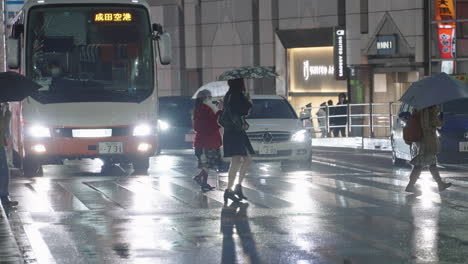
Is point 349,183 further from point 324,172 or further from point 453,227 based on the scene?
point 453,227

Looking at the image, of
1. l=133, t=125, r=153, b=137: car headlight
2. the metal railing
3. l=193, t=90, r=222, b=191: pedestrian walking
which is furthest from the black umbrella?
the metal railing

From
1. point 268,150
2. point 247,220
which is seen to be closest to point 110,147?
point 268,150

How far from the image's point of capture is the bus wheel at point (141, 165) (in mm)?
24241

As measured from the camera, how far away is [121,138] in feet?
76.4

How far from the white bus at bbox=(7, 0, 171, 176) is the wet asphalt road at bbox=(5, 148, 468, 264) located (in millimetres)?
722

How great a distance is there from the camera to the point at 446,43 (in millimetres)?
41875

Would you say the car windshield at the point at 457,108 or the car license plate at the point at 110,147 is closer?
the car license plate at the point at 110,147

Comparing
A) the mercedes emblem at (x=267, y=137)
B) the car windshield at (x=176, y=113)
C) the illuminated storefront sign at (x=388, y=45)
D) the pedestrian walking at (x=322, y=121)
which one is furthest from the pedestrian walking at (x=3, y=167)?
the illuminated storefront sign at (x=388, y=45)

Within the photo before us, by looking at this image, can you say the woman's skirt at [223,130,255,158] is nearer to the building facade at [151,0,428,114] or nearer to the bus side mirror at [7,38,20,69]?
the bus side mirror at [7,38,20,69]

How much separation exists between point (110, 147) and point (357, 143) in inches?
542

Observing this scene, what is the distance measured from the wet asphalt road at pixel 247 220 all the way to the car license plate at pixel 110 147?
50 centimetres

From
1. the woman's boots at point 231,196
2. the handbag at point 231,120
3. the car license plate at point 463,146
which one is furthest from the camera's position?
the car license plate at point 463,146

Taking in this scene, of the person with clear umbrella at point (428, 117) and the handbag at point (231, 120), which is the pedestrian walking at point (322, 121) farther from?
the handbag at point (231, 120)

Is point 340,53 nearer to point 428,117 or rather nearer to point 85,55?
point 85,55
